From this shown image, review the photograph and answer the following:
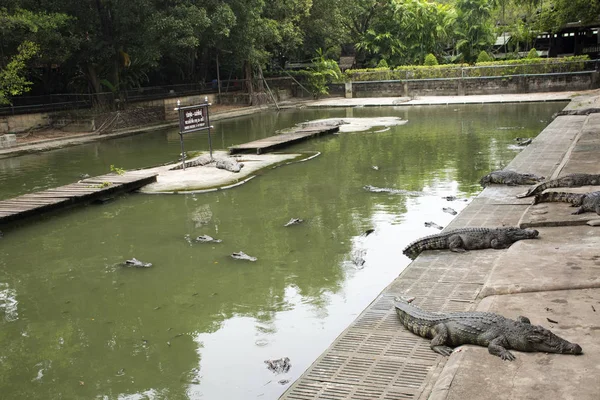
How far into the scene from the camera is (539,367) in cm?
459

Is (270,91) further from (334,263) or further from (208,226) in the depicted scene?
(334,263)

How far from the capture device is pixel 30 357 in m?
6.41

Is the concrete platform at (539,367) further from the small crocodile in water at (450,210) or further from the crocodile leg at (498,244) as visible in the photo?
the small crocodile in water at (450,210)

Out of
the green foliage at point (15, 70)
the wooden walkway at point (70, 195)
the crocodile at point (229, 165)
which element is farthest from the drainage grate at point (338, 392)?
the green foliage at point (15, 70)

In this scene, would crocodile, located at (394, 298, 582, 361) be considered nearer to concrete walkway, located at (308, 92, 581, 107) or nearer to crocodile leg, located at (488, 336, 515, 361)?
crocodile leg, located at (488, 336, 515, 361)

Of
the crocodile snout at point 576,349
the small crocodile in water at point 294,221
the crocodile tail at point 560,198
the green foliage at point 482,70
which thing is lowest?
the small crocodile in water at point 294,221

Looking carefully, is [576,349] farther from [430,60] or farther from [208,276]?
[430,60]

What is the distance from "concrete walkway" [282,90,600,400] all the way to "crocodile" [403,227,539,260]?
0.15 m

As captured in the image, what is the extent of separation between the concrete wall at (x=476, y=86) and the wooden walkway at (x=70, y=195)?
2563 cm

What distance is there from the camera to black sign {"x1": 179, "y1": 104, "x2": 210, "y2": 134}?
1577cm

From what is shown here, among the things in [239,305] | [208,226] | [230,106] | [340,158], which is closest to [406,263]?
[239,305]

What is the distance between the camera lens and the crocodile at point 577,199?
8541 millimetres

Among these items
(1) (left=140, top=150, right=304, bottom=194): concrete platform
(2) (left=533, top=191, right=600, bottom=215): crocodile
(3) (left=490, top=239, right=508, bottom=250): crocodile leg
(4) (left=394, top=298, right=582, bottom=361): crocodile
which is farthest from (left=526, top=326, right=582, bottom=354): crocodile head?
(1) (left=140, top=150, right=304, bottom=194): concrete platform

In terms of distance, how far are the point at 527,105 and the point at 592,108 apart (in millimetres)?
7669
